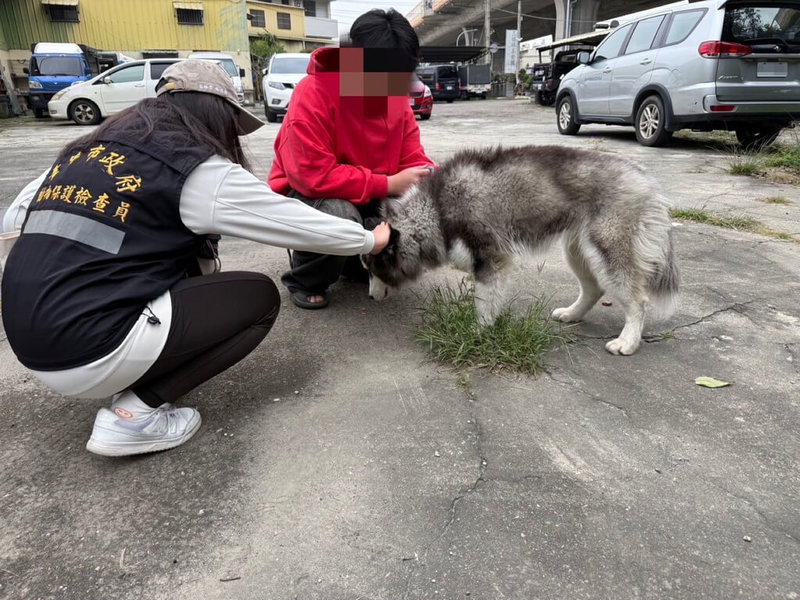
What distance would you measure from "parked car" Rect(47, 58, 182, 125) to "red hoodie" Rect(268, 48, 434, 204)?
48.3 feet

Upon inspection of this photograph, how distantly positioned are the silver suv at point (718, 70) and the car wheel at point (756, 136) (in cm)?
2

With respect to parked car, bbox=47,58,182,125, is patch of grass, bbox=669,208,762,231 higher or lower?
lower

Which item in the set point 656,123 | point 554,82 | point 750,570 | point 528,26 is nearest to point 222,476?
point 750,570

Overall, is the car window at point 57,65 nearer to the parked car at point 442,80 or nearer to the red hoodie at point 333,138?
the parked car at point 442,80

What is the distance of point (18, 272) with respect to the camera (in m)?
1.61

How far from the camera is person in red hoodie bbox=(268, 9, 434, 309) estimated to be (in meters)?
2.58

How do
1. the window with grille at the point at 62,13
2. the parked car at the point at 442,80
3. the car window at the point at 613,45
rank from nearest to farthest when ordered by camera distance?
1. the car window at the point at 613,45
2. the parked car at the point at 442,80
3. the window with grille at the point at 62,13

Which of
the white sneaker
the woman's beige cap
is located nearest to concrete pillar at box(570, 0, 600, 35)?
the woman's beige cap

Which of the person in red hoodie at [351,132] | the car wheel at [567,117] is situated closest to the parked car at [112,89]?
the car wheel at [567,117]

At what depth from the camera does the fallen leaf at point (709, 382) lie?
239 cm

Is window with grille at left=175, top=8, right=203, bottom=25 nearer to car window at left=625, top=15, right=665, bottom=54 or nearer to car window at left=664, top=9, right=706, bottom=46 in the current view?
car window at left=625, top=15, right=665, bottom=54

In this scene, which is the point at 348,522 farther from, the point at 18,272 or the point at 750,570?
the point at 18,272

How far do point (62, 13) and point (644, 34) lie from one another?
32.4 m

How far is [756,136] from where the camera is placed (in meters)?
8.55
